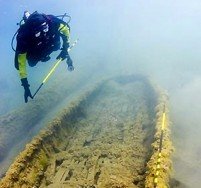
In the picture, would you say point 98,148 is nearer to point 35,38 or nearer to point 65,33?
point 65,33

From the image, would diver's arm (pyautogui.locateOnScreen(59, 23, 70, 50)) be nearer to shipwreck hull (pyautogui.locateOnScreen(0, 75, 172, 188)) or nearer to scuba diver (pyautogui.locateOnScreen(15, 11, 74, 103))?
scuba diver (pyautogui.locateOnScreen(15, 11, 74, 103))

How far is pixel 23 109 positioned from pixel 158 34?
64.8 ft

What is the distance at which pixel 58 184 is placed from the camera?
6.03m

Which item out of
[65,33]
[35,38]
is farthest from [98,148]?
[35,38]

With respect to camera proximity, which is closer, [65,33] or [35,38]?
[35,38]

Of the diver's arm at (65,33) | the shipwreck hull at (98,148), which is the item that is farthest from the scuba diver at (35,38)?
the shipwreck hull at (98,148)

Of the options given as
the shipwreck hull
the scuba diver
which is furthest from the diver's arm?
the shipwreck hull

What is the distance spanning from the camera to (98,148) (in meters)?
7.22

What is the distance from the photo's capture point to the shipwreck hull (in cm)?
590

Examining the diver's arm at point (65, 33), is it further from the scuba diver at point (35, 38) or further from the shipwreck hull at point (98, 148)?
the shipwreck hull at point (98, 148)

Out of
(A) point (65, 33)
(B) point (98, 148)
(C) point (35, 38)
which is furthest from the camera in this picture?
(B) point (98, 148)

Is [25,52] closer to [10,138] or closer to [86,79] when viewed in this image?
[10,138]

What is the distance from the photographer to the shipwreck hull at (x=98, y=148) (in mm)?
5902

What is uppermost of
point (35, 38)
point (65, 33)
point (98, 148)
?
point (35, 38)
